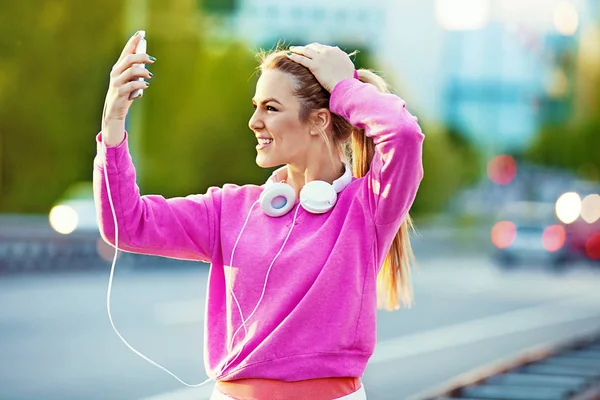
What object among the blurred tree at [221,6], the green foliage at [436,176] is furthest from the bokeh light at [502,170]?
the blurred tree at [221,6]

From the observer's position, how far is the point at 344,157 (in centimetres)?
345

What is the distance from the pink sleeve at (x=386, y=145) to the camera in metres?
3.15

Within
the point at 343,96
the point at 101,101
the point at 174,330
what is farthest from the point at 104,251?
the point at 343,96

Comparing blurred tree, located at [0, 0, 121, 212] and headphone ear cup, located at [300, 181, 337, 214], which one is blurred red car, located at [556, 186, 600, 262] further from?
headphone ear cup, located at [300, 181, 337, 214]

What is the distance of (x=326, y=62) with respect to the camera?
3.30m

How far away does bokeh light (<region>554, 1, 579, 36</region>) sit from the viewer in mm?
114312

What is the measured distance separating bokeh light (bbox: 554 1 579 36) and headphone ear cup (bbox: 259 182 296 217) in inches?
4457

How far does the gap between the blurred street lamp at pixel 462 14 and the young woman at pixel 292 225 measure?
102 meters

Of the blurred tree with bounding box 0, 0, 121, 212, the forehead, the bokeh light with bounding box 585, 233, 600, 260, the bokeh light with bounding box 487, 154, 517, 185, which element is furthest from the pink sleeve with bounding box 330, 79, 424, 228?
the bokeh light with bounding box 487, 154, 517, 185

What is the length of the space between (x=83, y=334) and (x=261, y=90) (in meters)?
10.0

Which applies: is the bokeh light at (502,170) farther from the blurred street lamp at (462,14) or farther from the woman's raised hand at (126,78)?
the woman's raised hand at (126,78)

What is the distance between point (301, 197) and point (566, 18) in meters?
116

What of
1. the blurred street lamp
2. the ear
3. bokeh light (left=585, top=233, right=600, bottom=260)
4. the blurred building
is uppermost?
the blurred street lamp

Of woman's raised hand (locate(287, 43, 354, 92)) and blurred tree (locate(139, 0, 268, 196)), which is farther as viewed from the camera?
blurred tree (locate(139, 0, 268, 196))
